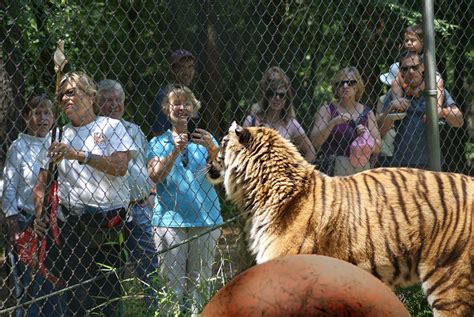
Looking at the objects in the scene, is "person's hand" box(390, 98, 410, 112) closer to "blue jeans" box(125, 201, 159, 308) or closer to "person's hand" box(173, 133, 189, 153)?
"person's hand" box(173, 133, 189, 153)

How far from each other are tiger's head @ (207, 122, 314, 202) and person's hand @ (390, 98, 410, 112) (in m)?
1.17

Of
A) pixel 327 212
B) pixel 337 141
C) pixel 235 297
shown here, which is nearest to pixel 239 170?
pixel 327 212

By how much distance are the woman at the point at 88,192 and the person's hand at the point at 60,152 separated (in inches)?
3.3

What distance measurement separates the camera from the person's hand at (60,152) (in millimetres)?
5750

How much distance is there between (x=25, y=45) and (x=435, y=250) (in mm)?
2993

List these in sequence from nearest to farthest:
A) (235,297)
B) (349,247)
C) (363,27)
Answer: (235,297), (349,247), (363,27)

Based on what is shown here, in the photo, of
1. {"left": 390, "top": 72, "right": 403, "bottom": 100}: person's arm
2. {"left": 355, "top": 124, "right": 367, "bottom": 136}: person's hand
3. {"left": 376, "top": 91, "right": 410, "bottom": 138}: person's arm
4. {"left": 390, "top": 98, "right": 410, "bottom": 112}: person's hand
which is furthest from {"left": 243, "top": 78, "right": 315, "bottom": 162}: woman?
{"left": 390, "top": 72, "right": 403, "bottom": 100}: person's arm

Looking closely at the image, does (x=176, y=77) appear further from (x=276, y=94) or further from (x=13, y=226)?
(x=13, y=226)

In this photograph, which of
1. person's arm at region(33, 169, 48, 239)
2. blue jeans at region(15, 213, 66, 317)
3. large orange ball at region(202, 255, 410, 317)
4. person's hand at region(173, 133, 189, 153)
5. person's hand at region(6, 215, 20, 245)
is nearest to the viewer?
large orange ball at region(202, 255, 410, 317)

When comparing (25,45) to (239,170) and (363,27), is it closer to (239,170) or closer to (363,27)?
(239,170)

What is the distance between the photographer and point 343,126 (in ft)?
22.0

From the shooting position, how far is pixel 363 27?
7285mm

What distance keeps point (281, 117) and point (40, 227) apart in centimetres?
172

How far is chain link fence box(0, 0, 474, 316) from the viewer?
5980 mm
